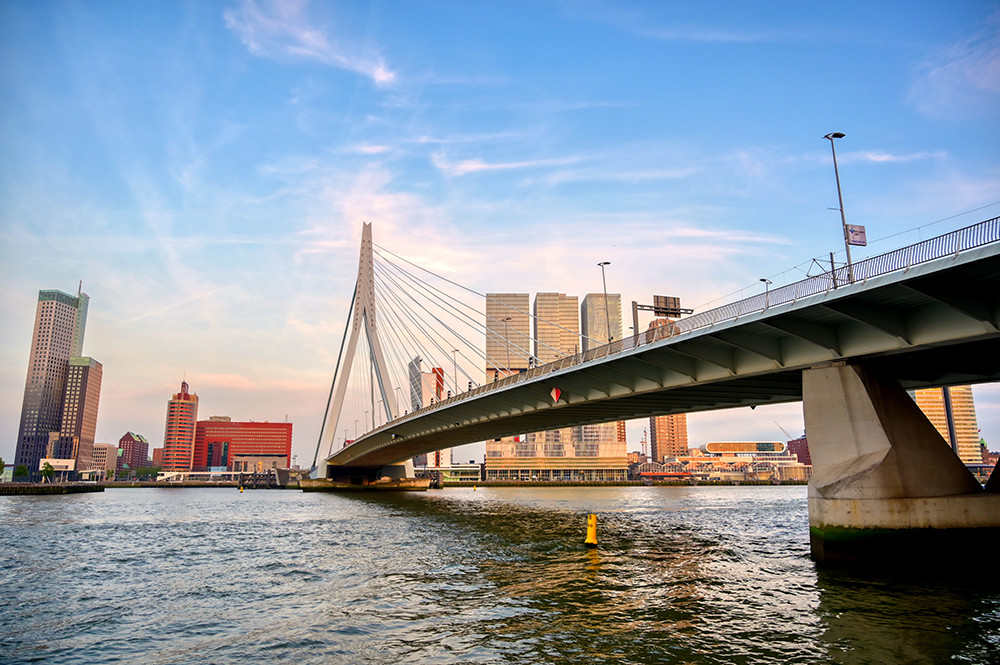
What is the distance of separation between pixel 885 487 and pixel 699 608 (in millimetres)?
8803

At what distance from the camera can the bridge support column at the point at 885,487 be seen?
18750mm

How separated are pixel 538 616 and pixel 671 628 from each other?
285 centimetres

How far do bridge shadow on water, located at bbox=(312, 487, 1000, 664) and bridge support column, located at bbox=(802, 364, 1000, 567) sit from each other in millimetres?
989

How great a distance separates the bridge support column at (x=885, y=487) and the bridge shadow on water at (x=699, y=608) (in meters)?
0.99

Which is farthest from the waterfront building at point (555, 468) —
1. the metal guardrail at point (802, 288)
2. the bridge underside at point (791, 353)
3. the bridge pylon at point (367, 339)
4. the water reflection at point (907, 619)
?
the water reflection at point (907, 619)

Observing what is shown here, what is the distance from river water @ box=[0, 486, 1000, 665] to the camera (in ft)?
36.8

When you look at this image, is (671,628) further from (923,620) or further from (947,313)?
(947,313)

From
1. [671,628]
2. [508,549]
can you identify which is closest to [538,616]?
[671,628]

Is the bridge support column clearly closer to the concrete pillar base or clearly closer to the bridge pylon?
the concrete pillar base

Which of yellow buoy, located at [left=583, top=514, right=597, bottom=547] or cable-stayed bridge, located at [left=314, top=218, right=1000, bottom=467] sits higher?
cable-stayed bridge, located at [left=314, top=218, right=1000, bottom=467]

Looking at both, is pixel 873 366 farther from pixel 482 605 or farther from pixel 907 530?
pixel 482 605

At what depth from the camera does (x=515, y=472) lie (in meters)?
193

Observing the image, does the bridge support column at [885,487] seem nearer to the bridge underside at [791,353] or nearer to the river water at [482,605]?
the river water at [482,605]

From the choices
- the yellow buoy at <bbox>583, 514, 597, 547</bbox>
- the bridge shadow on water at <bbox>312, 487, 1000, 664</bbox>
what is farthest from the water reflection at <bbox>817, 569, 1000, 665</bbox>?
the yellow buoy at <bbox>583, 514, 597, 547</bbox>
